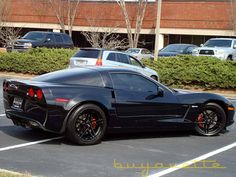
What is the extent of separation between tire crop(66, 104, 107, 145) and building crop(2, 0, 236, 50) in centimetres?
3441

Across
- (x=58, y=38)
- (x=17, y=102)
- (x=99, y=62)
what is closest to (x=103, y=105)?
(x=17, y=102)

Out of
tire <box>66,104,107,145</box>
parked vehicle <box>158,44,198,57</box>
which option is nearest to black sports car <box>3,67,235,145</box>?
tire <box>66,104,107,145</box>

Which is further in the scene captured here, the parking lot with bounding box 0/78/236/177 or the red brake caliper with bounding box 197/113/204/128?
the red brake caliper with bounding box 197/113/204/128

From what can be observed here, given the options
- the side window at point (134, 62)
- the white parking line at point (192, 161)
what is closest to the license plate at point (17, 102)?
the white parking line at point (192, 161)

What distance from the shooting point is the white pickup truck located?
26.9 m

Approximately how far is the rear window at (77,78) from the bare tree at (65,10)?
1530 inches

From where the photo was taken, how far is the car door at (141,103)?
872cm

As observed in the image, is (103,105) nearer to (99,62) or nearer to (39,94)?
(39,94)

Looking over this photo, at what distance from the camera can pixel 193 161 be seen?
750 cm

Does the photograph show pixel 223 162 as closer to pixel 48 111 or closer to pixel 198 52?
pixel 48 111

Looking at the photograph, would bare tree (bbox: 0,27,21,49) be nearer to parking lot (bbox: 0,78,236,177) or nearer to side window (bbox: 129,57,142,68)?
side window (bbox: 129,57,142,68)

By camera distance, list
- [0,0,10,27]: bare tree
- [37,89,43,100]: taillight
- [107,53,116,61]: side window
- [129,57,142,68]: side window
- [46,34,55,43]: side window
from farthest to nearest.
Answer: [0,0,10,27]: bare tree, [46,34,55,43]: side window, [129,57,142,68]: side window, [107,53,116,61]: side window, [37,89,43,100]: taillight

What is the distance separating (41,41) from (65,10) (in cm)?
2010

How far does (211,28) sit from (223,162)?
119 feet
